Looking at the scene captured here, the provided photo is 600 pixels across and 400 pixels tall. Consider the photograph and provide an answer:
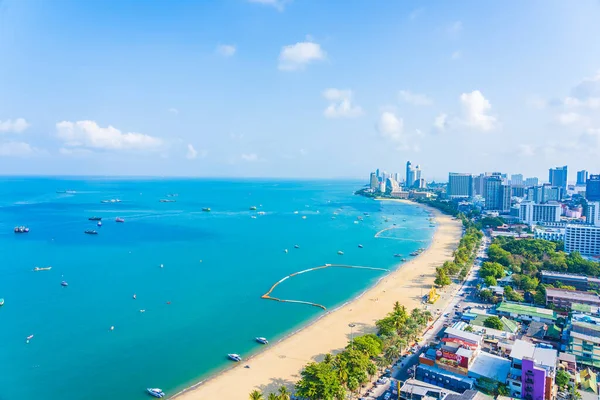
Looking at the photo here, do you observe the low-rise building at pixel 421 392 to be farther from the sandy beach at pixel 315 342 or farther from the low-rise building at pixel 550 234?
the low-rise building at pixel 550 234

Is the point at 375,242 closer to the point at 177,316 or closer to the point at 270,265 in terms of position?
the point at 270,265

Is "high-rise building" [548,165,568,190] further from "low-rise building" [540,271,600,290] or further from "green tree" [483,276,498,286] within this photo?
"green tree" [483,276,498,286]

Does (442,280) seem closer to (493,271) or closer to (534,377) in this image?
(493,271)

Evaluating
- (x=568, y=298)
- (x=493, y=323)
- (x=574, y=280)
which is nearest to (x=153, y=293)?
(x=493, y=323)

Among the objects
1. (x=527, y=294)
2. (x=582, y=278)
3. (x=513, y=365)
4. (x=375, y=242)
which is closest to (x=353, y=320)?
(x=513, y=365)

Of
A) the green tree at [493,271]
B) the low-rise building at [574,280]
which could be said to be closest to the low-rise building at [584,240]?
the low-rise building at [574,280]
